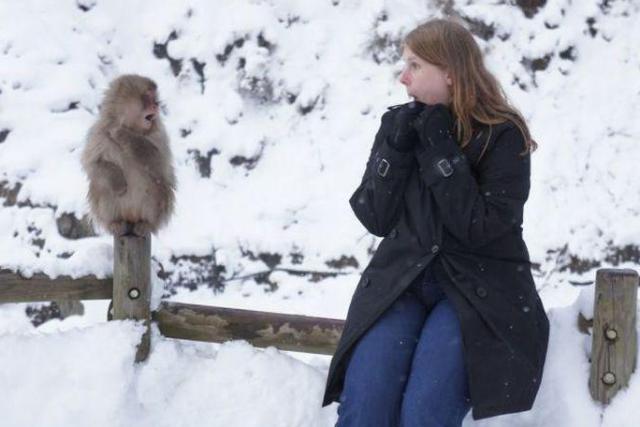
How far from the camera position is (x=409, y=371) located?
256 centimetres

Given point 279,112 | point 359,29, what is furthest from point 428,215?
point 359,29

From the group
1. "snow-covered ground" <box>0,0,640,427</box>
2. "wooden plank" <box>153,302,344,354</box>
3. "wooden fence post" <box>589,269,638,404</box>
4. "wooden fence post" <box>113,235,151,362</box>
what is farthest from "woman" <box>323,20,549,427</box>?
"snow-covered ground" <box>0,0,640,427</box>

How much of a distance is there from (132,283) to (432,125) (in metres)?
1.48

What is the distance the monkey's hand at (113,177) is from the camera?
137 inches

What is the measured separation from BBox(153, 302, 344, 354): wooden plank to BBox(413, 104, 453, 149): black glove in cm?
98

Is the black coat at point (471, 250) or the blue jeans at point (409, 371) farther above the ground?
the black coat at point (471, 250)

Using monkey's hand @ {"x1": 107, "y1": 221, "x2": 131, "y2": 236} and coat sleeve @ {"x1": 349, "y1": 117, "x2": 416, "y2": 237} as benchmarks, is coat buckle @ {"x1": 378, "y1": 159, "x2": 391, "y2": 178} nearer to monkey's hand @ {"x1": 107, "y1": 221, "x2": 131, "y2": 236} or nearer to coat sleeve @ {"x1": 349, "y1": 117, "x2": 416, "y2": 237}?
coat sleeve @ {"x1": 349, "y1": 117, "x2": 416, "y2": 237}

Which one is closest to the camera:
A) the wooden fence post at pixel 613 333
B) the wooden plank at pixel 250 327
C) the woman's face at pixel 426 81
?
the woman's face at pixel 426 81

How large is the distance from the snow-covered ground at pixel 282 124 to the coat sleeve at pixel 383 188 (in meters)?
3.23

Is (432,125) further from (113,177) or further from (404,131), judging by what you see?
(113,177)

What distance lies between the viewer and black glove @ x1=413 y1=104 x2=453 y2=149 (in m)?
2.55

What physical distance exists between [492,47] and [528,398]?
17.9 ft

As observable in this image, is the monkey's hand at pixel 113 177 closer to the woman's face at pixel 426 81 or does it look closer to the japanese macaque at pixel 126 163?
the japanese macaque at pixel 126 163

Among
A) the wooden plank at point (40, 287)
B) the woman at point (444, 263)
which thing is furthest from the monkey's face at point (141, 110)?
the woman at point (444, 263)
